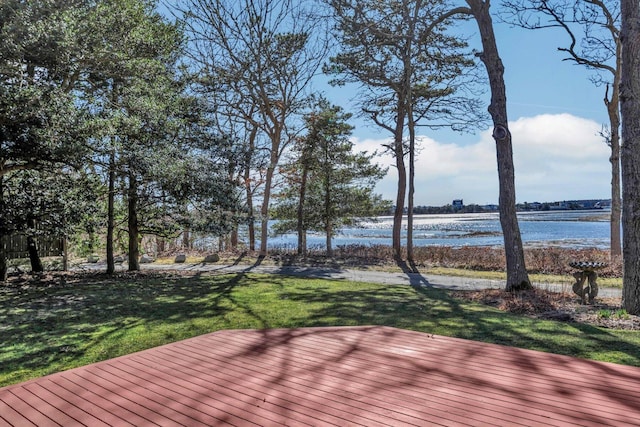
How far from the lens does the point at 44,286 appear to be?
8.93 metres

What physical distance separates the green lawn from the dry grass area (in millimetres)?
442

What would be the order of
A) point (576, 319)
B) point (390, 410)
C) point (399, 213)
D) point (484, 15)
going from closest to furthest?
1. point (390, 410)
2. point (576, 319)
3. point (484, 15)
4. point (399, 213)

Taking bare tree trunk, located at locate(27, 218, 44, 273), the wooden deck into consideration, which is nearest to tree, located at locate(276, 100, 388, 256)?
bare tree trunk, located at locate(27, 218, 44, 273)

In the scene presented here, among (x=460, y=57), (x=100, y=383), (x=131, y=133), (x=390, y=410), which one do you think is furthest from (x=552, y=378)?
(x=460, y=57)

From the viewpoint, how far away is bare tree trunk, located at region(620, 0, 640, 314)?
6004 millimetres

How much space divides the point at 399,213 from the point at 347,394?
14.6m

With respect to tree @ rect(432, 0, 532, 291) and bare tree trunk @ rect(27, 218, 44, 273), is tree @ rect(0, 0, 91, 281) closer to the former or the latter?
bare tree trunk @ rect(27, 218, 44, 273)

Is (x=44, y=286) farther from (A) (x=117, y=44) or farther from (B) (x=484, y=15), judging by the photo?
(B) (x=484, y=15)

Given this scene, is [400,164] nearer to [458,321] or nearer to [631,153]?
[631,153]

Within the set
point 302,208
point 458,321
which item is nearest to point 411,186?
point 302,208

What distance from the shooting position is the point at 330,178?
1788 centimetres

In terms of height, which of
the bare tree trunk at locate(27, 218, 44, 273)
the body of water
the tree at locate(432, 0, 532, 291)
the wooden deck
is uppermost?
the tree at locate(432, 0, 532, 291)

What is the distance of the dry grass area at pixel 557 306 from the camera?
18.2 feet

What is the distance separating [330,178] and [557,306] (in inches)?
477
